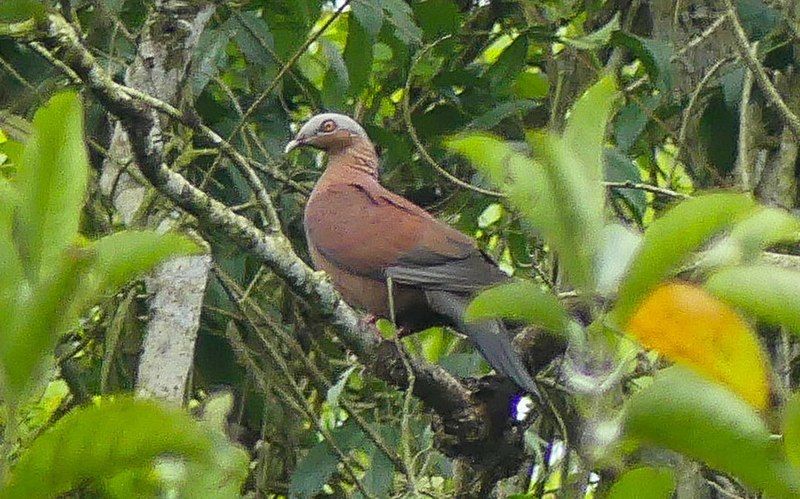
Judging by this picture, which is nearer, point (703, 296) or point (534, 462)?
point (703, 296)

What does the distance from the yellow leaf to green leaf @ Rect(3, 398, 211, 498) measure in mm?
397

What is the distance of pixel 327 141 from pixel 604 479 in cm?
274

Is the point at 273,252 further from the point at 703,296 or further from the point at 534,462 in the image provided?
the point at 703,296

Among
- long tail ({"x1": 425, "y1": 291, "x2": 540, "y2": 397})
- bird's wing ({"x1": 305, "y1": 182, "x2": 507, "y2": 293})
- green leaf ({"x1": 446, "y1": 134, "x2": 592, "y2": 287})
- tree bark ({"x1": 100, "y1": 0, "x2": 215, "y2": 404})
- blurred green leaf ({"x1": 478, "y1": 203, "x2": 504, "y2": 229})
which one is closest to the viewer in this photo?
green leaf ({"x1": 446, "y1": 134, "x2": 592, "y2": 287})

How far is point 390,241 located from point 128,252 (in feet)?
10.6

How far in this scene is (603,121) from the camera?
4.36 feet

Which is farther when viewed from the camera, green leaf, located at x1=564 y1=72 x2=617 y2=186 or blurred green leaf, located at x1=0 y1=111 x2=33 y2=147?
blurred green leaf, located at x1=0 y1=111 x2=33 y2=147

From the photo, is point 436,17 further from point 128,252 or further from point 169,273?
point 128,252

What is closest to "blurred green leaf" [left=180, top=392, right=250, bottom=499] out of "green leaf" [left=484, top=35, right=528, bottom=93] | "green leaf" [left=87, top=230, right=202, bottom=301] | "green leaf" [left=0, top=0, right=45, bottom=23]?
"green leaf" [left=87, top=230, right=202, bottom=301]

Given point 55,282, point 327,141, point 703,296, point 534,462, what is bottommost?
point 534,462

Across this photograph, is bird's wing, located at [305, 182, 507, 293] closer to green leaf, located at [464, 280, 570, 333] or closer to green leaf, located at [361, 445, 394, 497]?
green leaf, located at [361, 445, 394, 497]

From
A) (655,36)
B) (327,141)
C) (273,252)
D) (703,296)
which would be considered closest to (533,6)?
(655,36)

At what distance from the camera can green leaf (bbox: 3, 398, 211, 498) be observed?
3.16ft

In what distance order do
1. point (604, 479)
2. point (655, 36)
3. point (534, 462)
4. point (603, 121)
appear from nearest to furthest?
point (603, 121), point (604, 479), point (534, 462), point (655, 36)
